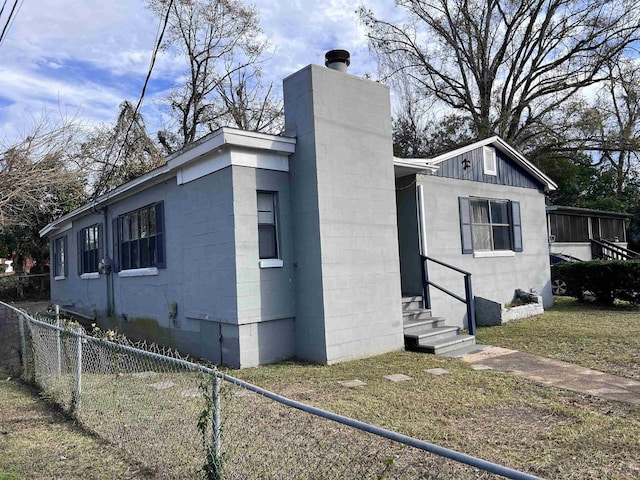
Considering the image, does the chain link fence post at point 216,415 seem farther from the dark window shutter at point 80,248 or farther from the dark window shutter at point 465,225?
the dark window shutter at point 80,248

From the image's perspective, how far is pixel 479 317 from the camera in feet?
36.3

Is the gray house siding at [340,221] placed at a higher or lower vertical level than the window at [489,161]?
lower

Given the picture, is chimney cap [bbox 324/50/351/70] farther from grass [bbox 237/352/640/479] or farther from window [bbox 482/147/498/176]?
window [bbox 482/147/498/176]

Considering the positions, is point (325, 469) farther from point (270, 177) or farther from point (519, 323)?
point (519, 323)

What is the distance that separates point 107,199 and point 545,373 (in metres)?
9.72

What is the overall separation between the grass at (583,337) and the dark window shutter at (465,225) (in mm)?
1889

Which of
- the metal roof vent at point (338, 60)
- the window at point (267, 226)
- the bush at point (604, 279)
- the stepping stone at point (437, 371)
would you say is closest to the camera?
the stepping stone at point (437, 371)

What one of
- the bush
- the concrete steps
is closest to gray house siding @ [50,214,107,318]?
the concrete steps

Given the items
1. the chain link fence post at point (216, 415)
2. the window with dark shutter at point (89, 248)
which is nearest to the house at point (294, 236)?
the window with dark shutter at point (89, 248)

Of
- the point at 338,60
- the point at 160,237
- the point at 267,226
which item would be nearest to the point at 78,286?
the point at 160,237

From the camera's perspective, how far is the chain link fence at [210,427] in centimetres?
325

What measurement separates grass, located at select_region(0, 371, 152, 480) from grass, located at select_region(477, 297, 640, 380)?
6151mm

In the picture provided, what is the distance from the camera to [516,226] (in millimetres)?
12539

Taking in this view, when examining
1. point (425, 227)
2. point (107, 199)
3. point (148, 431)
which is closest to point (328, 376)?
point (148, 431)
